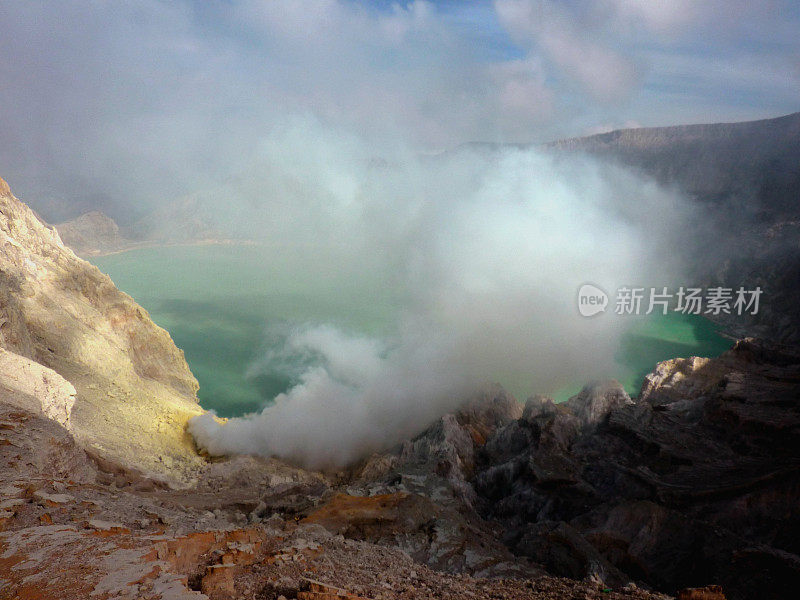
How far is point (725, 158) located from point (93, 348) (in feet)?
293

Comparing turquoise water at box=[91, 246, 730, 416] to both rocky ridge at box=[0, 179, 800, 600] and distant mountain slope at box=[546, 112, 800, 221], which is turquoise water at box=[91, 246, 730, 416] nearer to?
rocky ridge at box=[0, 179, 800, 600]

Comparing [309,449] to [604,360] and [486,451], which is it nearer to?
[486,451]

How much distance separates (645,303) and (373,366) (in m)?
41.9

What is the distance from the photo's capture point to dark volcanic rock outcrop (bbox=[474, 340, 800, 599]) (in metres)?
10.4

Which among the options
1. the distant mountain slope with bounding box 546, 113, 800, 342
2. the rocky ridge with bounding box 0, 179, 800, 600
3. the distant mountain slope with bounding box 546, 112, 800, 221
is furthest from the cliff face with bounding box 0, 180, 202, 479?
the distant mountain slope with bounding box 546, 112, 800, 221

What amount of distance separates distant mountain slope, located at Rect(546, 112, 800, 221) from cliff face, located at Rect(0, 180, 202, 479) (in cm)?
7219

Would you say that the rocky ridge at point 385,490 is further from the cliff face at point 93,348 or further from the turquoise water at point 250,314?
the turquoise water at point 250,314

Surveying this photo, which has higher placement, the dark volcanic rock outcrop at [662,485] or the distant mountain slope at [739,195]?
the distant mountain slope at [739,195]

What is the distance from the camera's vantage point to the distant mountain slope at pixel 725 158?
67.7 m

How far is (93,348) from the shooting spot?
20.3 metres

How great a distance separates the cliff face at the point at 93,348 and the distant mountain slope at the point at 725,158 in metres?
72.2

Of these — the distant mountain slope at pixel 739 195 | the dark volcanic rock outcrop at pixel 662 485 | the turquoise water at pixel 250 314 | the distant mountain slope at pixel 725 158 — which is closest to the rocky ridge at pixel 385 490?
the dark volcanic rock outcrop at pixel 662 485

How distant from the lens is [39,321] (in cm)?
1900

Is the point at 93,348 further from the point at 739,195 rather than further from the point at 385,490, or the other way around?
the point at 739,195
